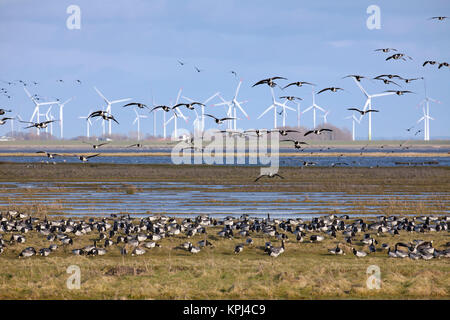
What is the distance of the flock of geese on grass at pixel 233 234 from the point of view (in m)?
27.2

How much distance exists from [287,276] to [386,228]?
10.6m

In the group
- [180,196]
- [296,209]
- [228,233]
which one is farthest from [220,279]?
[180,196]

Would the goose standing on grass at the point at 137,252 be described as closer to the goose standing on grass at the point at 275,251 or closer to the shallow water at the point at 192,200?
the goose standing on grass at the point at 275,251

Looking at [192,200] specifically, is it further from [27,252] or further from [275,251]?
[27,252]

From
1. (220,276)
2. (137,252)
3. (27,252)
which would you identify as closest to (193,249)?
(137,252)

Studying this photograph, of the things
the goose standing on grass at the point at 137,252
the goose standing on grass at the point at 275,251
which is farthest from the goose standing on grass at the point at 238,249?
the goose standing on grass at the point at 137,252

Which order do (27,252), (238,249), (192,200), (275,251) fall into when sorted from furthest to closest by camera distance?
(192,200) → (238,249) → (275,251) → (27,252)

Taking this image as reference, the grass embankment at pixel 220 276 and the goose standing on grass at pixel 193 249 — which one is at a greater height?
the goose standing on grass at pixel 193 249

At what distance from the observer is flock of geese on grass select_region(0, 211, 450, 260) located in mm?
27234

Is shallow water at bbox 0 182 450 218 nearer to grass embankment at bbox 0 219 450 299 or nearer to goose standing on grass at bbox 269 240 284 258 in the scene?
goose standing on grass at bbox 269 240 284 258

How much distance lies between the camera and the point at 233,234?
102 ft
